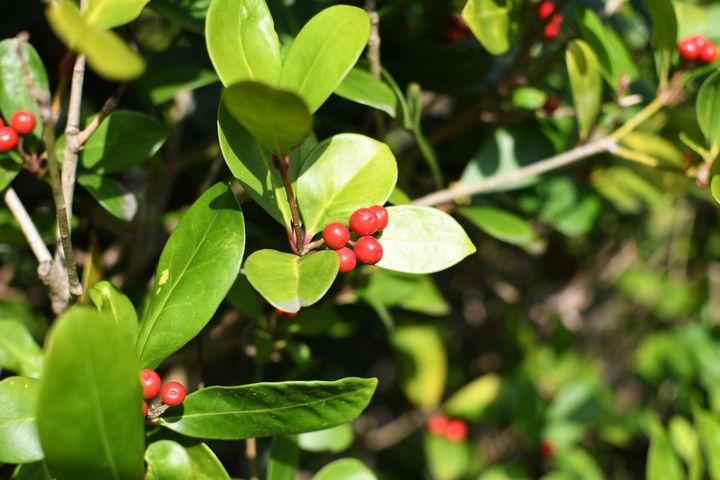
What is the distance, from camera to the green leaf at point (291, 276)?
0.76 metres

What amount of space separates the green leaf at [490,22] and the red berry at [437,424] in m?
1.29

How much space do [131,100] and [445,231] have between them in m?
0.78

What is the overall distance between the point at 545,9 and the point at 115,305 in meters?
0.99

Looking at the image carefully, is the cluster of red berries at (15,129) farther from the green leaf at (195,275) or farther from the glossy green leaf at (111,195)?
the green leaf at (195,275)

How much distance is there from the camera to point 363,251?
33.1 inches

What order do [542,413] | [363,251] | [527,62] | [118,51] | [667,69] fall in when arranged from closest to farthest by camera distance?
1. [118,51]
2. [363,251]
3. [667,69]
4. [527,62]
5. [542,413]

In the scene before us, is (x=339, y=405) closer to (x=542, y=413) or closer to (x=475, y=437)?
(x=542, y=413)

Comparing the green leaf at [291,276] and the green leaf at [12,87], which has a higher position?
the green leaf at [12,87]

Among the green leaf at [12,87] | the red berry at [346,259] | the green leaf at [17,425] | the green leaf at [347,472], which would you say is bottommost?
the green leaf at [347,472]

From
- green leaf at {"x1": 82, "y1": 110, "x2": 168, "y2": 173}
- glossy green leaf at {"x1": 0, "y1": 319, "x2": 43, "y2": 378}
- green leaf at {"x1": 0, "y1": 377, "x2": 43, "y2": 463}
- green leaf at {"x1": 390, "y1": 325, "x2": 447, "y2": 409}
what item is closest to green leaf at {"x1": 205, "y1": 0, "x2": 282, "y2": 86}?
green leaf at {"x1": 82, "y1": 110, "x2": 168, "y2": 173}

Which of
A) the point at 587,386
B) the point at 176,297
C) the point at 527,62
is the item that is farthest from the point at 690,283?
the point at 176,297

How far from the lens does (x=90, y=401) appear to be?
2.23ft

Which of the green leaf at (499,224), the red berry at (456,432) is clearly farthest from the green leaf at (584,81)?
the red berry at (456,432)

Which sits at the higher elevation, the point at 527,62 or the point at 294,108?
the point at 294,108
